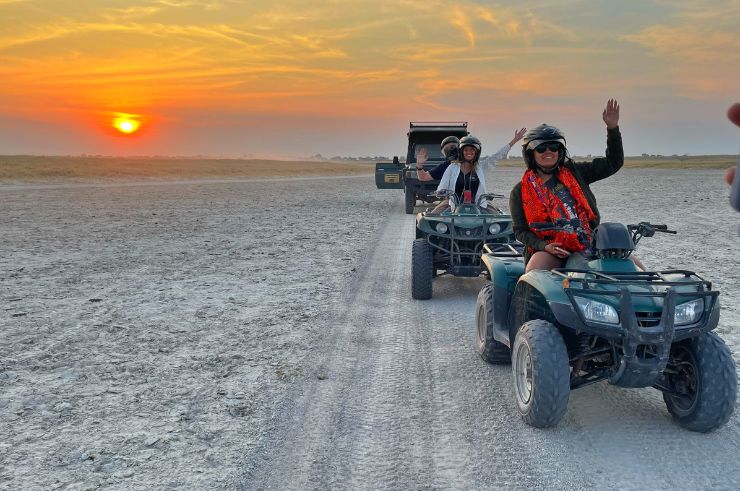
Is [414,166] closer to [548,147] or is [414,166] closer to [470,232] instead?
[470,232]

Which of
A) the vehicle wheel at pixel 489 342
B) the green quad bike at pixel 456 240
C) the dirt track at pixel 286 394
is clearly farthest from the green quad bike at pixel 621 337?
the green quad bike at pixel 456 240

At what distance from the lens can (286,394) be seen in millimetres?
4590

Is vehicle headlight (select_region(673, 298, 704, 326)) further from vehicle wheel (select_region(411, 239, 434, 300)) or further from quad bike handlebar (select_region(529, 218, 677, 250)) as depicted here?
vehicle wheel (select_region(411, 239, 434, 300))

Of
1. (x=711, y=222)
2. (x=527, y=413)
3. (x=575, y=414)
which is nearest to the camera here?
(x=527, y=413)

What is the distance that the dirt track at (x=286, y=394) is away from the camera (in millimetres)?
3461

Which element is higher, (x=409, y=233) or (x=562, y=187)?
(x=562, y=187)

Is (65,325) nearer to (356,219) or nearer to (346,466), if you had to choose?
(346,466)

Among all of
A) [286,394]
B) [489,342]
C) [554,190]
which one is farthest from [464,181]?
[286,394]

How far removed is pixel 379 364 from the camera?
17.0 feet

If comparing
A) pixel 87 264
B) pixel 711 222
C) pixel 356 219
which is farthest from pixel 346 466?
pixel 711 222

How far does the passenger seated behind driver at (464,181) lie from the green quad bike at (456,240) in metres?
0.48

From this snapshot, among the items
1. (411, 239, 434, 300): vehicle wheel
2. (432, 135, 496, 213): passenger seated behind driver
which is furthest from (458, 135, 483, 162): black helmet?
(411, 239, 434, 300): vehicle wheel

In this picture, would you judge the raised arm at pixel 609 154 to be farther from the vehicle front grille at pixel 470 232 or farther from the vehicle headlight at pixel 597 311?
the vehicle front grille at pixel 470 232

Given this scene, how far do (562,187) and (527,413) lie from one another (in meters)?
1.68
